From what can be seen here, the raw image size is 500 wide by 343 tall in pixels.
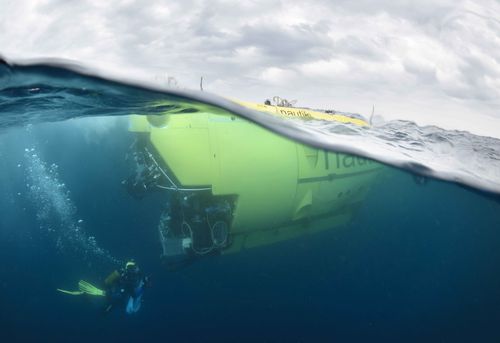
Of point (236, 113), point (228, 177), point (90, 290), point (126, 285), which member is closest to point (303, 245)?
point (228, 177)

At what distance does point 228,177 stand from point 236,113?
5.19ft

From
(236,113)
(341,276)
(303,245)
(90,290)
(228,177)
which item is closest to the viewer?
(236,113)

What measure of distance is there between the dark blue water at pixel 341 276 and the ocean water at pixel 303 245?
9cm

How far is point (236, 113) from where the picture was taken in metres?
7.10

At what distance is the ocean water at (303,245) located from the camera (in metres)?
7.93

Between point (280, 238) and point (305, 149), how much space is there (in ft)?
8.92

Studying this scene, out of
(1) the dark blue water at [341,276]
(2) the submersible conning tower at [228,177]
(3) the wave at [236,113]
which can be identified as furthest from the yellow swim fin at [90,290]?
(3) the wave at [236,113]

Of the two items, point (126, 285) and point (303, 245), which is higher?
point (303, 245)

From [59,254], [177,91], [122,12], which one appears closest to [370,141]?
[177,91]

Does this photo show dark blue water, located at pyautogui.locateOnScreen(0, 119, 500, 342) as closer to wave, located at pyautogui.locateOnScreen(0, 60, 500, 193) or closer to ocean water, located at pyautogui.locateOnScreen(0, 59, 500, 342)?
ocean water, located at pyautogui.locateOnScreen(0, 59, 500, 342)

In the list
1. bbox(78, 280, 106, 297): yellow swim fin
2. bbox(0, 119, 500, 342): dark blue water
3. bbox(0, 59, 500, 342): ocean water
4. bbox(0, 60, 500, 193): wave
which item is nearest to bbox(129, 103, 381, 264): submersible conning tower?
bbox(0, 60, 500, 193): wave

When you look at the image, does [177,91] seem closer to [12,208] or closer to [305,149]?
[305,149]

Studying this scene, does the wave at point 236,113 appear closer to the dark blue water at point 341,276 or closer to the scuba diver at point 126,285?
the dark blue water at point 341,276

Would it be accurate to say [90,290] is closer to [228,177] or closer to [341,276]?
[228,177]
